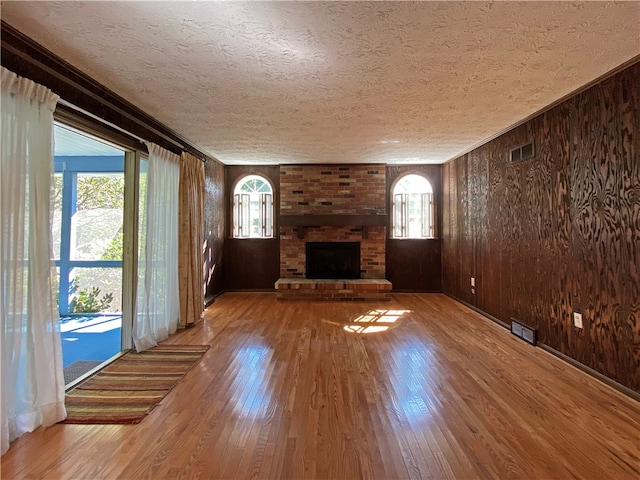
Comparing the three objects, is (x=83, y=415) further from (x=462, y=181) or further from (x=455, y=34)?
(x=462, y=181)

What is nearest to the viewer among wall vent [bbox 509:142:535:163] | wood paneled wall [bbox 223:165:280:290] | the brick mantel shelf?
wall vent [bbox 509:142:535:163]

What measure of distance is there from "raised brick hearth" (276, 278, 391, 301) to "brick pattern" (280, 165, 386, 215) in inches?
52.9

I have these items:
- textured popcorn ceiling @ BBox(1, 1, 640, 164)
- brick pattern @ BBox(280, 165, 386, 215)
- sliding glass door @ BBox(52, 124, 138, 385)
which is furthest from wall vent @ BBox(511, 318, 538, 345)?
sliding glass door @ BBox(52, 124, 138, 385)

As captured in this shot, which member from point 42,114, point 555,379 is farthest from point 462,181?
point 42,114

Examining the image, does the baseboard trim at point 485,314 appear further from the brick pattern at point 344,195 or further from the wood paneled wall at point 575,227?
the brick pattern at point 344,195

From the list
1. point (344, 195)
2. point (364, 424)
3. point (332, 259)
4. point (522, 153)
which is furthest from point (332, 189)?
point (364, 424)

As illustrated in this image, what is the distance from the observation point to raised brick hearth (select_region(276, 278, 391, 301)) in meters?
5.13

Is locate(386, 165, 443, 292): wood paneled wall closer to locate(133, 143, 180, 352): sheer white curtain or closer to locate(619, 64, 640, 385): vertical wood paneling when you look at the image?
locate(619, 64, 640, 385): vertical wood paneling

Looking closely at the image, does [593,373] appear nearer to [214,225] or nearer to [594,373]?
[594,373]

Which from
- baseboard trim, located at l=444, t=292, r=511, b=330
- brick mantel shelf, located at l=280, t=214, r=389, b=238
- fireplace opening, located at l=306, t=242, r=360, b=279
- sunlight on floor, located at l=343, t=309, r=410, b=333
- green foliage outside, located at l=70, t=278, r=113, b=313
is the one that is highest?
brick mantel shelf, located at l=280, t=214, r=389, b=238

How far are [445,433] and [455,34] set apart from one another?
2.25m

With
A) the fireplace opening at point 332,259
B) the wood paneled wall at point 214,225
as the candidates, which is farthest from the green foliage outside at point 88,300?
the fireplace opening at point 332,259

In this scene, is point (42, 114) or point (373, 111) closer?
point (42, 114)

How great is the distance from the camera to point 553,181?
109 inches
